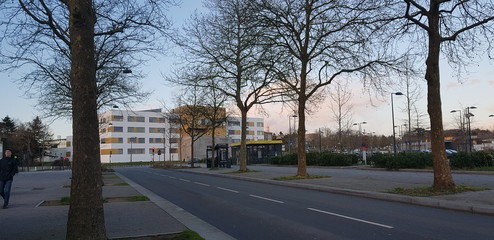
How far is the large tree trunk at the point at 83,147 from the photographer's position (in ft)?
17.9

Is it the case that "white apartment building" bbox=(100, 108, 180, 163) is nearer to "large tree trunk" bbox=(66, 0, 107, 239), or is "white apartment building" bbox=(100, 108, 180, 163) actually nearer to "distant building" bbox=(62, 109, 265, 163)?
"distant building" bbox=(62, 109, 265, 163)

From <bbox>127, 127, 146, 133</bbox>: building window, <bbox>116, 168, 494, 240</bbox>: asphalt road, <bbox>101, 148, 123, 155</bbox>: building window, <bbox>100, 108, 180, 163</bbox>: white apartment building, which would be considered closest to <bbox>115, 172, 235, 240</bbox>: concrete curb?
<bbox>116, 168, 494, 240</bbox>: asphalt road

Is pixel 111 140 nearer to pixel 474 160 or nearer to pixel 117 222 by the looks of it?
pixel 474 160

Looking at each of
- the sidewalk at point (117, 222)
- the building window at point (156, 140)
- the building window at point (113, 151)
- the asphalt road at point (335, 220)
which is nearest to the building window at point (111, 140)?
the building window at point (113, 151)

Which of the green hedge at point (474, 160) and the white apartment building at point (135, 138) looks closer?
the green hedge at point (474, 160)

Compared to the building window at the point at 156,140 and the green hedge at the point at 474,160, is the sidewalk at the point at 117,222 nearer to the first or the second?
the green hedge at the point at 474,160

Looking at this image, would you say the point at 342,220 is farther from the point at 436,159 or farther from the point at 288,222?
the point at 436,159

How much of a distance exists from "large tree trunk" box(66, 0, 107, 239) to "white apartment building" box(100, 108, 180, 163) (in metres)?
93.4

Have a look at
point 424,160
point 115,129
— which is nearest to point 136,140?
point 115,129

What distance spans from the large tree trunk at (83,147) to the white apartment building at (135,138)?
9341cm

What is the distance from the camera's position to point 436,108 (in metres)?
13.3

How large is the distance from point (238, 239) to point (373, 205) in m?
5.78

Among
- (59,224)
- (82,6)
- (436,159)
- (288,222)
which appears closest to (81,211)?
(82,6)

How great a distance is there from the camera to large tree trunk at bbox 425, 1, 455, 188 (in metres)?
13.1
